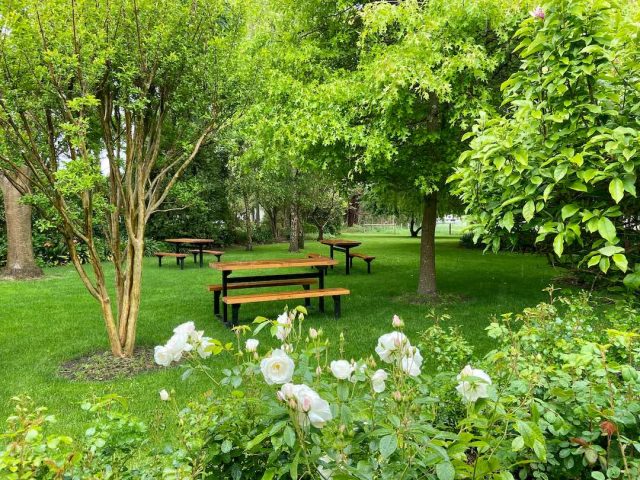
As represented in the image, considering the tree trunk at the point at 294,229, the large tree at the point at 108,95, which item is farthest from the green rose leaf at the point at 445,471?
the tree trunk at the point at 294,229

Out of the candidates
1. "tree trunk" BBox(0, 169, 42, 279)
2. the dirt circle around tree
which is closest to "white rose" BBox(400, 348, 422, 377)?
the dirt circle around tree

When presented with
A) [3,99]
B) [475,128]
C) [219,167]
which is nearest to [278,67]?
[3,99]

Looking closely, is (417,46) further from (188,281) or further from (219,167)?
(219,167)

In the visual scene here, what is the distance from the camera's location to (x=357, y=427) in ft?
4.85

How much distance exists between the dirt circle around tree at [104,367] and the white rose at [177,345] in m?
3.44

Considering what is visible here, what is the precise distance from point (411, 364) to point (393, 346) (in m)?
0.10

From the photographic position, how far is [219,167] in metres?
19.8

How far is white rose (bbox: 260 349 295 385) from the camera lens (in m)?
1.35

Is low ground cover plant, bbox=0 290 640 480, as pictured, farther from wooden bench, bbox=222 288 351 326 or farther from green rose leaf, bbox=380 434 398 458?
wooden bench, bbox=222 288 351 326

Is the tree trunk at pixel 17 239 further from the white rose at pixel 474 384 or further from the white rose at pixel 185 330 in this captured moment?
the white rose at pixel 474 384

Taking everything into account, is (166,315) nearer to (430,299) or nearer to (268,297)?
(268,297)

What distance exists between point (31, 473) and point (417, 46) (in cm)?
591

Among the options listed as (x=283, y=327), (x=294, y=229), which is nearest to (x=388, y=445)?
(x=283, y=327)

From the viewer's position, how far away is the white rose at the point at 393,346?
1468 mm
